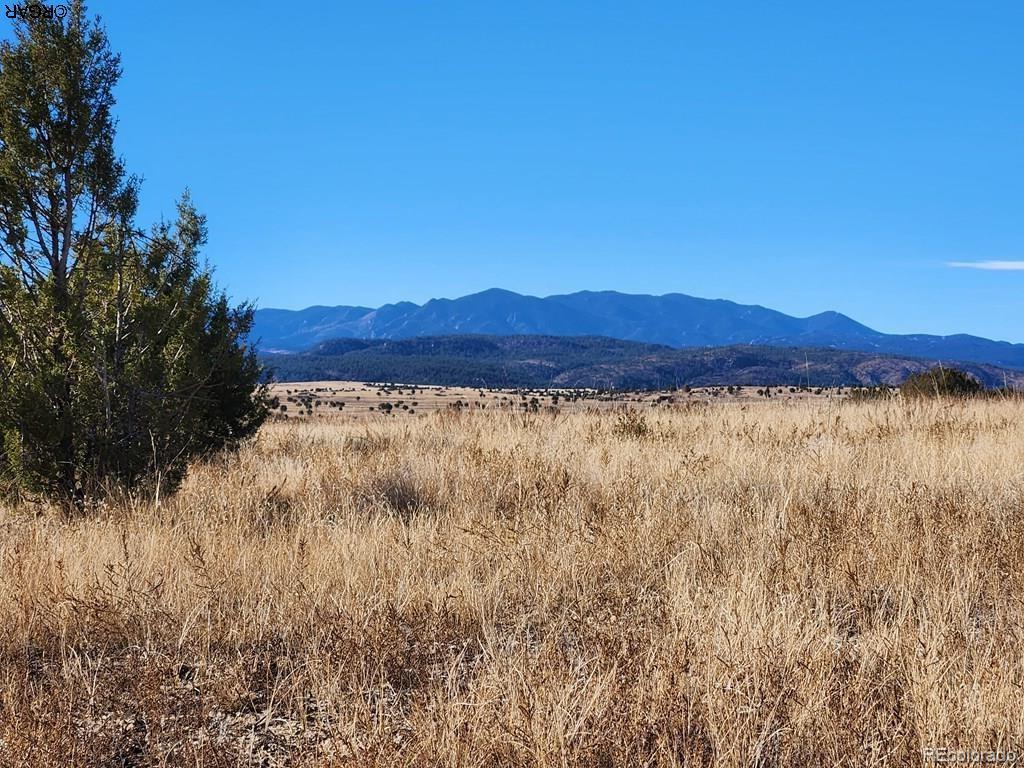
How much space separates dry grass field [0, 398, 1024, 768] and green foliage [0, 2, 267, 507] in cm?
62

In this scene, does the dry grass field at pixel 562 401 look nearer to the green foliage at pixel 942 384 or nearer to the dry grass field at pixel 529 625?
the green foliage at pixel 942 384

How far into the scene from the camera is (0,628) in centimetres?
340

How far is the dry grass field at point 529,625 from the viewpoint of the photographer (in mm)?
2398

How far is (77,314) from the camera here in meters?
6.19

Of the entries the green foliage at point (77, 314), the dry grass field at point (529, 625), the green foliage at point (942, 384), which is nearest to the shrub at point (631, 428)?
the dry grass field at point (529, 625)

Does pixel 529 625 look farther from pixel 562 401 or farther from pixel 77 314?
pixel 562 401

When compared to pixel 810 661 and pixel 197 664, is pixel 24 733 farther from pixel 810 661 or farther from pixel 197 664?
pixel 810 661

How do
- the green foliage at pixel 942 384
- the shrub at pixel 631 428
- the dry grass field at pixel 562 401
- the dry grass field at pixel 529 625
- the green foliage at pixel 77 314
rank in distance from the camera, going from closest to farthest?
1. the dry grass field at pixel 529 625
2. the green foliage at pixel 77 314
3. the shrub at pixel 631 428
4. the green foliage at pixel 942 384
5. the dry grass field at pixel 562 401

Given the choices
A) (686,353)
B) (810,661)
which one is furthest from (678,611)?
(686,353)

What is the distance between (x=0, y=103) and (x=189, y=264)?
281 cm

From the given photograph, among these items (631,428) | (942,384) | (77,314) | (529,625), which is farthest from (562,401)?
(529,625)

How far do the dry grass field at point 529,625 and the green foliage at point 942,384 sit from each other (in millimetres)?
10529

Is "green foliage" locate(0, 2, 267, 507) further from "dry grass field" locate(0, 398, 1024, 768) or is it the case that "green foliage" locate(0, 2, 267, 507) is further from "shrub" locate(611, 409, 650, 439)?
"shrub" locate(611, 409, 650, 439)

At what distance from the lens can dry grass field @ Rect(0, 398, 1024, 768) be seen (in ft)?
7.87
